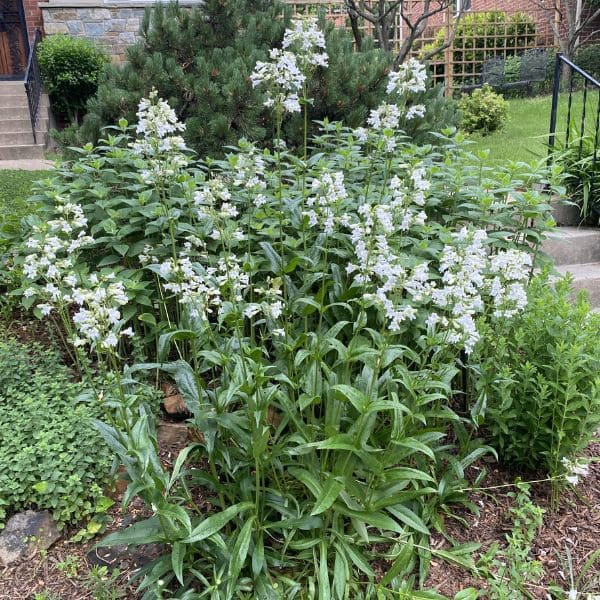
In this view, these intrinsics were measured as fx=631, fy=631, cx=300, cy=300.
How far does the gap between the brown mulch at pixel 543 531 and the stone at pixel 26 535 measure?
1.56 m

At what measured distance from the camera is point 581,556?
261 centimetres

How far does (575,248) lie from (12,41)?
11.7 metres

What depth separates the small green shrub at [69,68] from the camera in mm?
10188

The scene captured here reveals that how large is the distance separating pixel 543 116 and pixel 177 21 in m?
7.42

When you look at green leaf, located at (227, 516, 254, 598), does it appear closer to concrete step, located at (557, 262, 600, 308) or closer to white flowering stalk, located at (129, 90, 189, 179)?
white flowering stalk, located at (129, 90, 189, 179)

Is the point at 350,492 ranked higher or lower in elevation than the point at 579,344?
lower

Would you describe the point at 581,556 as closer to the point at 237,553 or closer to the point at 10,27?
the point at 237,553

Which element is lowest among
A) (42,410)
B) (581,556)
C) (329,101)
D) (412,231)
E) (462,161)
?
(581,556)

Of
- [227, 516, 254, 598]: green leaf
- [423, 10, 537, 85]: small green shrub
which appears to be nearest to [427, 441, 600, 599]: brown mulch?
[227, 516, 254, 598]: green leaf

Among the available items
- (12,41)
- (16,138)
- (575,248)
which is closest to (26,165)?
(16,138)

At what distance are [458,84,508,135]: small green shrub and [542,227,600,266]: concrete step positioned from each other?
17.4 ft

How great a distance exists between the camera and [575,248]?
4863 mm

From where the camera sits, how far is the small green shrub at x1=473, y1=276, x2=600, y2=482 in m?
2.60

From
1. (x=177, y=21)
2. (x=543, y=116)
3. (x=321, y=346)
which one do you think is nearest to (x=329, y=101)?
(x=177, y=21)
